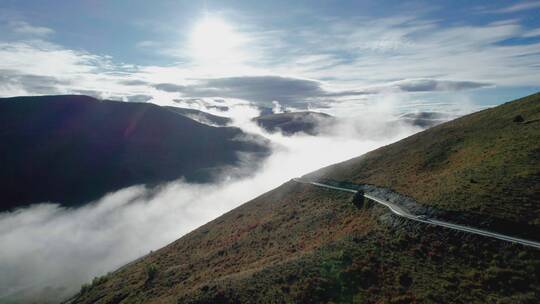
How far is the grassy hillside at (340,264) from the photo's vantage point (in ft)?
86.0

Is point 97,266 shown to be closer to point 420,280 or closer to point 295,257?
point 295,257

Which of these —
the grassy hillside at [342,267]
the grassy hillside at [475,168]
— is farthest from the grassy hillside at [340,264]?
the grassy hillside at [475,168]

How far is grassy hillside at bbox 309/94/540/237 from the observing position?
34219 mm

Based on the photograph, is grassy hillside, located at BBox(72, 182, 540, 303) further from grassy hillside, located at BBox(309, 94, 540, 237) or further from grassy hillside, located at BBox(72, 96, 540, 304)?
grassy hillside, located at BBox(309, 94, 540, 237)

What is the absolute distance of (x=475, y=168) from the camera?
45.0 meters

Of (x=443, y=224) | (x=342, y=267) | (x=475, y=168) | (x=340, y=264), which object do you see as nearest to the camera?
(x=342, y=267)

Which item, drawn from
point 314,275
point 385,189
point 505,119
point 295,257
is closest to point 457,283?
point 314,275

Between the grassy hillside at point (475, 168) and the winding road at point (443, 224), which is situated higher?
the grassy hillside at point (475, 168)

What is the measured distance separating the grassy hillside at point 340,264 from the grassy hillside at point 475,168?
2.90ft

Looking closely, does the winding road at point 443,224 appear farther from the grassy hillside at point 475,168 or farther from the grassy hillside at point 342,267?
the grassy hillside at point 475,168

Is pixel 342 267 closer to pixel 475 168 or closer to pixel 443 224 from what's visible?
pixel 443 224

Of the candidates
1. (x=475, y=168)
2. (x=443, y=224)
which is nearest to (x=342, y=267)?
(x=443, y=224)

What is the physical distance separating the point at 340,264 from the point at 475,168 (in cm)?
2569

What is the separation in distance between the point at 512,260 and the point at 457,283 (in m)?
5.00
